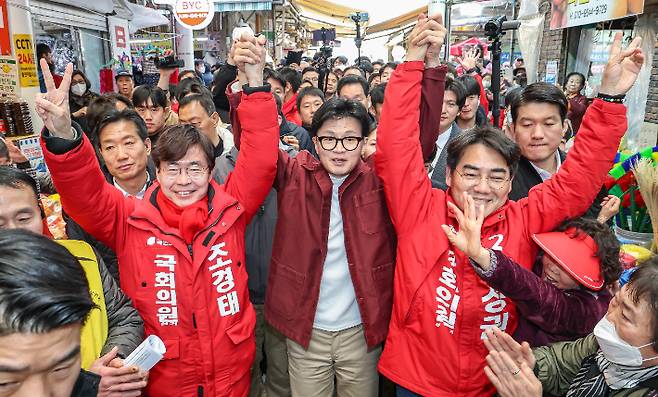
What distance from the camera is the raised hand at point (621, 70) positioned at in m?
1.81

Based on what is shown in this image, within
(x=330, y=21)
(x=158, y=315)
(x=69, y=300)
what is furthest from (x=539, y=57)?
(x=330, y=21)

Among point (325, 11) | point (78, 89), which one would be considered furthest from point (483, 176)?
point (325, 11)

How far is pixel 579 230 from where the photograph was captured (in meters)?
1.72

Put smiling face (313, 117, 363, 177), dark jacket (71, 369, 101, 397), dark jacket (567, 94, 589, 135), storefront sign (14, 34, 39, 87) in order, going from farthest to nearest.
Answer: dark jacket (567, 94, 589, 135) < storefront sign (14, 34, 39, 87) < smiling face (313, 117, 363, 177) < dark jacket (71, 369, 101, 397)

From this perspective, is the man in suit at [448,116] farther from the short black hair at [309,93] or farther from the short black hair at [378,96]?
the short black hair at [309,93]

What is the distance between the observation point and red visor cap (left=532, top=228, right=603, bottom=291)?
1.63 m

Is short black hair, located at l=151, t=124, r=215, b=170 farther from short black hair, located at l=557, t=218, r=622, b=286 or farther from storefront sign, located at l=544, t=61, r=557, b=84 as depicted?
storefront sign, located at l=544, t=61, r=557, b=84

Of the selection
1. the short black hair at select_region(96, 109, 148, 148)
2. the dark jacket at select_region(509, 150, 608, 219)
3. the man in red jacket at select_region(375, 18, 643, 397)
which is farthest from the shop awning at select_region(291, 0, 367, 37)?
the man in red jacket at select_region(375, 18, 643, 397)

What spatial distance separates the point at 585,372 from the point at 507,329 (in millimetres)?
337

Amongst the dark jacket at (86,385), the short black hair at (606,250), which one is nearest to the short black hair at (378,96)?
the short black hair at (606,250)

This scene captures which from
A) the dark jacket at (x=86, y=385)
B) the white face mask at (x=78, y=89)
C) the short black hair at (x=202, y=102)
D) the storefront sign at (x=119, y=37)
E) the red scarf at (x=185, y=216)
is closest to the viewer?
the dark jacket at (x=86, y=385)

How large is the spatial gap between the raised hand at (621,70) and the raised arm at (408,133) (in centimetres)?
66

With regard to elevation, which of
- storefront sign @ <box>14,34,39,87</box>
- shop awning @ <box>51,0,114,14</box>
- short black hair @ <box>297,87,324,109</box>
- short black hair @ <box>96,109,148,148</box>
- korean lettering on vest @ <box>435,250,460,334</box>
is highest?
shop awning @ <box>51,0,114,14</box>

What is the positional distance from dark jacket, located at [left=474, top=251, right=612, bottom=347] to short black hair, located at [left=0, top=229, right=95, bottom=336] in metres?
1.23
